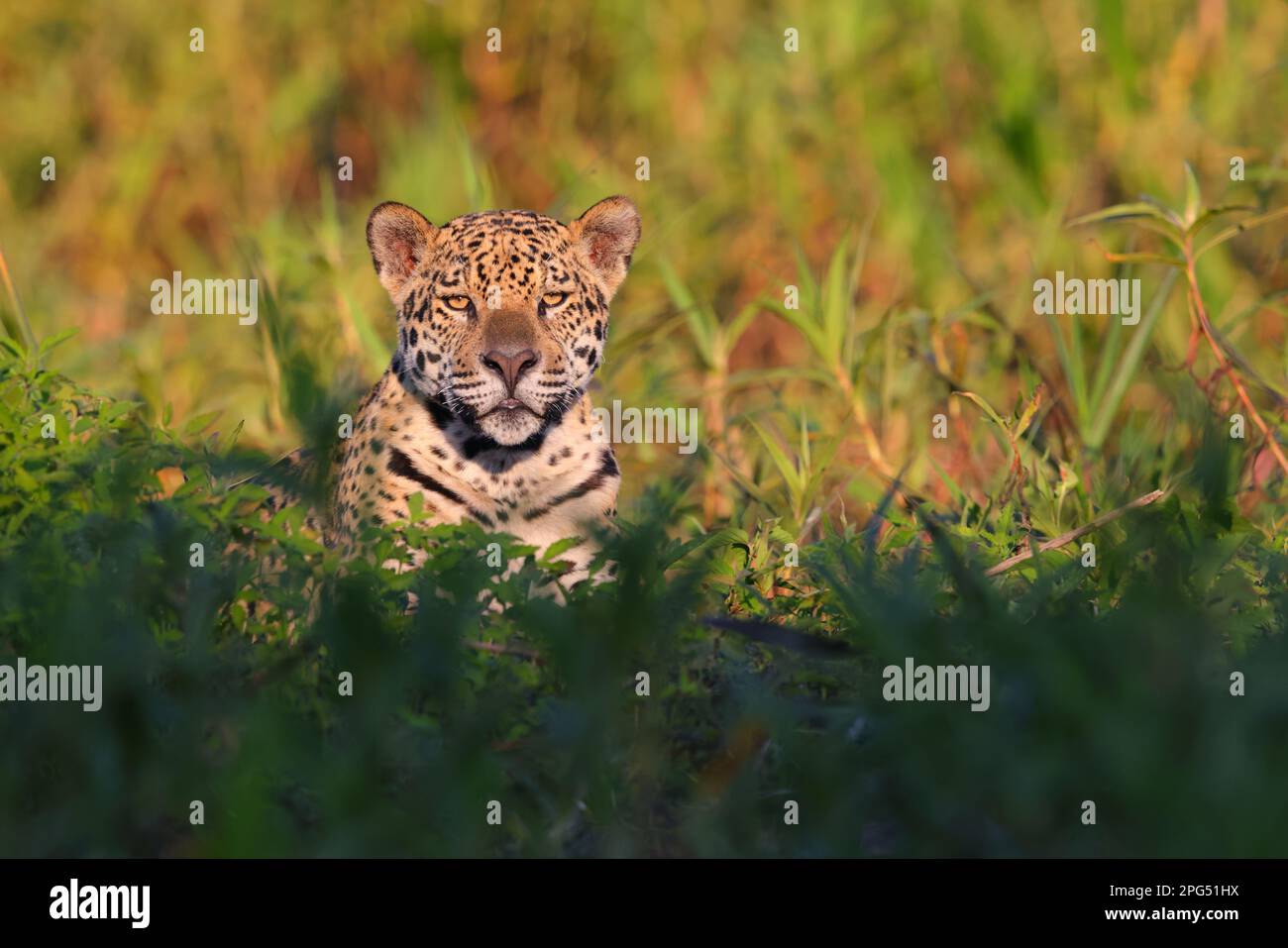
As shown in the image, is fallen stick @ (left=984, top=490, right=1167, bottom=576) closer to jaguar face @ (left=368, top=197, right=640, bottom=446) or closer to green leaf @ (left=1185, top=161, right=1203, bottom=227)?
green leaf @ (left=1185, top=161, right=1203, bottom=227)

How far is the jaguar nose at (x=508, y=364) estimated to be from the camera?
5129 millimetres

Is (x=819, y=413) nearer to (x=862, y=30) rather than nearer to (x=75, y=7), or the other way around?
(x=862, y=30)

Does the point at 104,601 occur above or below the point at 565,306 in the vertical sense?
below

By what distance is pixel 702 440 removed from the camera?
6594 millimetres

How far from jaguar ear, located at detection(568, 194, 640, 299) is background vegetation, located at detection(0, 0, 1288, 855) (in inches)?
27.9

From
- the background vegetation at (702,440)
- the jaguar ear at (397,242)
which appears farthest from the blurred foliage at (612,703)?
the jaguar ear at (397,242)

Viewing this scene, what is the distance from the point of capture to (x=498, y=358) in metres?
5.13

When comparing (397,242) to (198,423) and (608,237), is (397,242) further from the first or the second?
(198,423)

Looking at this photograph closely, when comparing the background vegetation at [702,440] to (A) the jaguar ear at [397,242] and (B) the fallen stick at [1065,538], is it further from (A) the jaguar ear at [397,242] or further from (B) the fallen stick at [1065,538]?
(A) the jaguar ear at [397,242]

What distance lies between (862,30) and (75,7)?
413cm

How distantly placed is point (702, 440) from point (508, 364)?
1581 mm

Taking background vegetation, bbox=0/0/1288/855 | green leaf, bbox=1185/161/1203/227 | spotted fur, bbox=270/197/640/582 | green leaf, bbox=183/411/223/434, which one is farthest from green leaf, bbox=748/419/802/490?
green leaf, bbox=183/411/223/434
